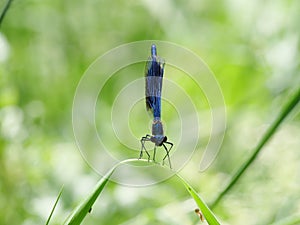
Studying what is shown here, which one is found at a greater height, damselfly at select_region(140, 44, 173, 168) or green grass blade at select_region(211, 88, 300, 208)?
green grass blade at select_region(211, 88, 300, 208)

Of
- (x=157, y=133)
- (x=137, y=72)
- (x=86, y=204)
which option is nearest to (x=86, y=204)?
(x=86, y=204)

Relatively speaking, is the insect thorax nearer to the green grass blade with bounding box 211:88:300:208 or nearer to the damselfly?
the damselfly

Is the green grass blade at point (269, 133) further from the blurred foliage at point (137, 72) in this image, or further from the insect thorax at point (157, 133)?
the insect thorax at point (157, 133)

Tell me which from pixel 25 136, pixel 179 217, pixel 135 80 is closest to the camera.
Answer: pixel 179 217

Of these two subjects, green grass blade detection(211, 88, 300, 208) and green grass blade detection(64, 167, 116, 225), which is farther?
green grass blade detection(211, 88, 300, 208)

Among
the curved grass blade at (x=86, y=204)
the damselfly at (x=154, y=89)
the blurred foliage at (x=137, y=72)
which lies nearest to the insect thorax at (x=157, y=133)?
the damselfly at (x=154, y=89)

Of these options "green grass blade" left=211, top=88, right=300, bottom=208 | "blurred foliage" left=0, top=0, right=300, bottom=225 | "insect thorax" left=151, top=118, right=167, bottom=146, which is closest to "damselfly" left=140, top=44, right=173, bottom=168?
"insect thorax" left=151, top=118, right=167, bottom=146

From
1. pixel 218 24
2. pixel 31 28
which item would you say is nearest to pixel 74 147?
pixel 31 28

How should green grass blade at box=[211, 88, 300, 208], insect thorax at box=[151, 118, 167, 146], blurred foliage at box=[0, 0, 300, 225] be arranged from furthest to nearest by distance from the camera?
1. blurred foliage at box=[0, 0, 300, 225]
2. green grass blade at box=[211, 88, 300, 208]
3. insect thorax at box=[151, 118, 167, 146]

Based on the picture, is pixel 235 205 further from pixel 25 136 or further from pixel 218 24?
pixel 218 24
